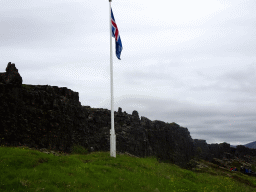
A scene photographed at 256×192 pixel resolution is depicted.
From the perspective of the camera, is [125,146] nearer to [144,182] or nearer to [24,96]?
[24,96]

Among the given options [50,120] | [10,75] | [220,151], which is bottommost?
[220,151]

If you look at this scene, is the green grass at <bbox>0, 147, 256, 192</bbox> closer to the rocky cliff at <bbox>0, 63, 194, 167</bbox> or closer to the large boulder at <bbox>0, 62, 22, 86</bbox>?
the rocky cliff at <bbox>0, 63, 194, 167</bbox>

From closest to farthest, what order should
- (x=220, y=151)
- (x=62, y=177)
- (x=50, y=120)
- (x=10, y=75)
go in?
(x=62, y=177) < (x=10, y=75) < (x=50, y=120) < (x=220, y=151)

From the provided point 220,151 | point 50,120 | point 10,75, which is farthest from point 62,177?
point 220,151

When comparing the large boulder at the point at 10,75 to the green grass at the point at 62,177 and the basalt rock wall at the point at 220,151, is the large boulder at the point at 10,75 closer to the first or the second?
the green grass at the point at 62,177

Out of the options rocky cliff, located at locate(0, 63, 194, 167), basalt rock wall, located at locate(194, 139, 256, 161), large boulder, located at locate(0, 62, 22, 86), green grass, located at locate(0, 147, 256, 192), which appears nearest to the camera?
green grass, located at locate(0, 147, 256, 192)

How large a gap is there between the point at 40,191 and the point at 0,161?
4384mm

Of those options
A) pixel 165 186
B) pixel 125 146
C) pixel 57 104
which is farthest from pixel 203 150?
pixel 165 186

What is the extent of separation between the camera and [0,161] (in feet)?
38.7

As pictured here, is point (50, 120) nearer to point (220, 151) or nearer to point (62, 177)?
point (62, 177)

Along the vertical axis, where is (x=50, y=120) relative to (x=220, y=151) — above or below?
above

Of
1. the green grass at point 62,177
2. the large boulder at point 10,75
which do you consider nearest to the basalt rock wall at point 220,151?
the large boulder at point 10,75

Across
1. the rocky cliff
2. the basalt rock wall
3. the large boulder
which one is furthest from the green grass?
the basalt rock wall

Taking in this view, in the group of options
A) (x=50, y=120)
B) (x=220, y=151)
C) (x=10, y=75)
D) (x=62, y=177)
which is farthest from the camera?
(x=220, y=151)
